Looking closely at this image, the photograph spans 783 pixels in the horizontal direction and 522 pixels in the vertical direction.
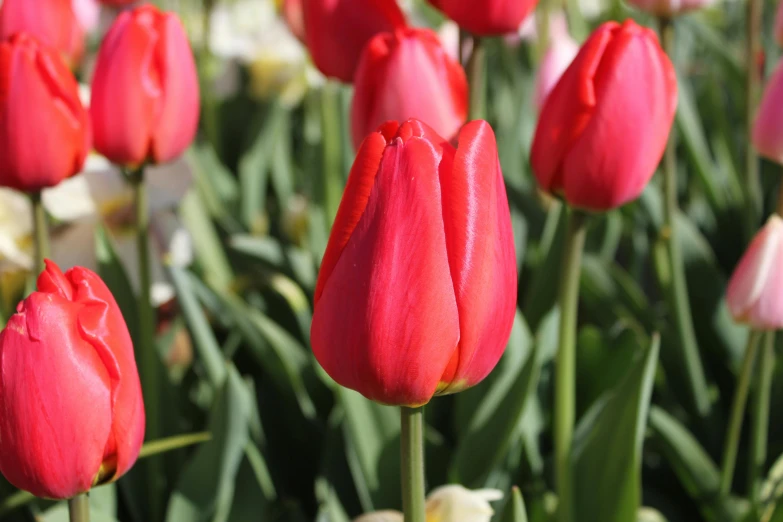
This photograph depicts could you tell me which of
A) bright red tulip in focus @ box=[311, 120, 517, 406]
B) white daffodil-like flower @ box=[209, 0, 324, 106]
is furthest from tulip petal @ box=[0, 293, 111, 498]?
white daffodil-like flower @ box=[209, 0, 324, 106]

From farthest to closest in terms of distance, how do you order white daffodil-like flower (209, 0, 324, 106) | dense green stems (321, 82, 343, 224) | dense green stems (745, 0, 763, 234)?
white daffodil-like flower (209, 0, 324, 106) → dense green stems (321, 82, 343, 224) → dense green stems (745, 0, 763, 234)

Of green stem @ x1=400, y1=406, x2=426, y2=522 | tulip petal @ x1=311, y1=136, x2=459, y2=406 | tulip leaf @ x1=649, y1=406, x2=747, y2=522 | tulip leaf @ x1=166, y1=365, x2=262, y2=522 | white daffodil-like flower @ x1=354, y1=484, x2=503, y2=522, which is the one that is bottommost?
tulip leaf @ x1=649, y1=406, x2=747, y2=522

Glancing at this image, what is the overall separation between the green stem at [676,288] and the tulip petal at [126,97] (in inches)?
21.4

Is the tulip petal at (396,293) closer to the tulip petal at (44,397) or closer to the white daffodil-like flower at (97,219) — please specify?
the tulip petal at (44,397)

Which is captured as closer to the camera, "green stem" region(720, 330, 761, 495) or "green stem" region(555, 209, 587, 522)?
"green stem" region(555, 209, 587, 522)

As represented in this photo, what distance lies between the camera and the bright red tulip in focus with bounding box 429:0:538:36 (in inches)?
28.8

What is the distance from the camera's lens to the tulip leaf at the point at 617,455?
0.71m

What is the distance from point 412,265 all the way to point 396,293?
0.02 m

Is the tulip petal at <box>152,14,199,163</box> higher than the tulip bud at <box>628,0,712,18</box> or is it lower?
lower

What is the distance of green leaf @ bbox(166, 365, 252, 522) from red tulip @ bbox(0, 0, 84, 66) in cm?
40

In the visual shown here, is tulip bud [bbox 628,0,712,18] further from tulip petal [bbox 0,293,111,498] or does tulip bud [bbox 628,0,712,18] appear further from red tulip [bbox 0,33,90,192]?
tulip petal [bbox 0,293,111,498]

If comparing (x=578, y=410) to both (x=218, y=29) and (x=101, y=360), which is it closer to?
(x=101, y=360)

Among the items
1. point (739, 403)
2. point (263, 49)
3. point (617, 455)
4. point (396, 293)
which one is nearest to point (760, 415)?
point (739, 403)

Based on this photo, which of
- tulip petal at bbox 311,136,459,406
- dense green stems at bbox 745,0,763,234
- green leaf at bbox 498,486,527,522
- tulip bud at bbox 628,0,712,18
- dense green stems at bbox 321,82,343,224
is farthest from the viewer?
dense green stems at bbox 321,82,343,224
